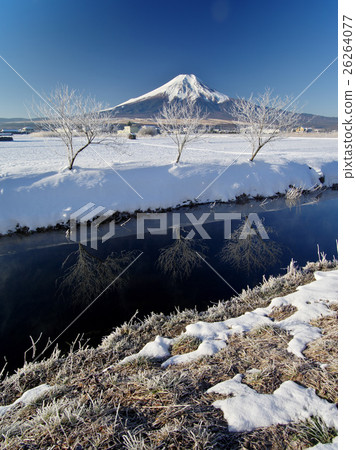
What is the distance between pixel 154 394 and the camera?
9.39 feet

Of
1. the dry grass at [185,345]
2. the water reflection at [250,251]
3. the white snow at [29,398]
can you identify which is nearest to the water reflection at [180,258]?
the water reflection at [250,251]

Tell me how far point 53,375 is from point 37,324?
252 centimetres

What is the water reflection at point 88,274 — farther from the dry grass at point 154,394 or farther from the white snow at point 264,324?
the white snow at point 264,324

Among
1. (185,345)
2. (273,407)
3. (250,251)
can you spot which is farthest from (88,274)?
(273,407)

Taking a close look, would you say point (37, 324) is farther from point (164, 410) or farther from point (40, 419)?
point (164, 410)

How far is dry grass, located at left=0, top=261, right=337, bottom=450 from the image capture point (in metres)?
2.26

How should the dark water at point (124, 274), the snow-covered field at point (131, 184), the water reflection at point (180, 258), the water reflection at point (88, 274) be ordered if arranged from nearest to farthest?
the dark water at point (124, 274)
the water reflection at point (88, 274)
the water reflection at point (180, 258)
the snow-covered field at point (131, 184)

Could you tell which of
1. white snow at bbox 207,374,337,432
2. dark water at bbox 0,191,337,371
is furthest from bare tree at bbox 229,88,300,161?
white snow at bbox 207,374,337,432

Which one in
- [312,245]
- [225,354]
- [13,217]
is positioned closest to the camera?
[225,354]

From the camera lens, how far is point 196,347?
13.7ft

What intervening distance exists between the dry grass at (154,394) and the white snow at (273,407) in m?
0.08

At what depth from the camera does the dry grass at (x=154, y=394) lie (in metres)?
2.26

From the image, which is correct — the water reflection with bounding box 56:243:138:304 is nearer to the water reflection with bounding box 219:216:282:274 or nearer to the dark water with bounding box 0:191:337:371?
the dark water with bounding box 0:191:337:371
